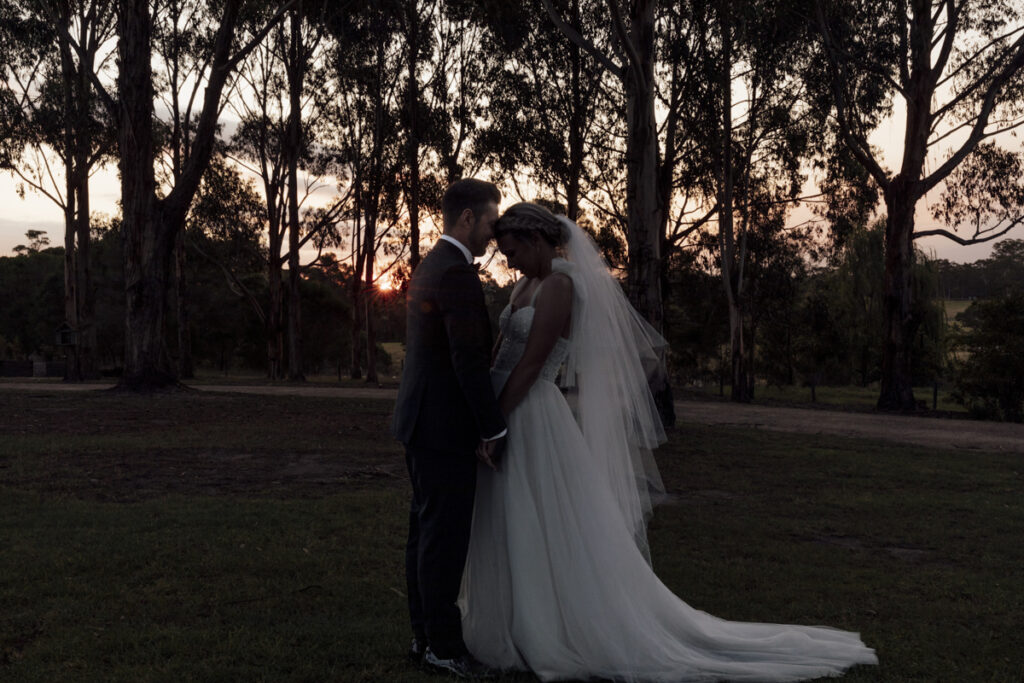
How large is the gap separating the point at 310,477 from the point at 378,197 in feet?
89.0

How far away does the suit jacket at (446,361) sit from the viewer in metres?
3.46

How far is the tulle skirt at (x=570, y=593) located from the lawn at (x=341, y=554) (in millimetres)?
235

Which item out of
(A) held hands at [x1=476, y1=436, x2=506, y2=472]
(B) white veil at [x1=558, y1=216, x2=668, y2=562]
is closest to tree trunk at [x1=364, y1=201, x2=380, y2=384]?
(B) white veil at [x1=558, y1=216, x2=668, y2=562]

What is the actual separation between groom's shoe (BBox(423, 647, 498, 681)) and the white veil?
3.18 feet

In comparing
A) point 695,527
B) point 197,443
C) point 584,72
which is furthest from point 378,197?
point 695,527

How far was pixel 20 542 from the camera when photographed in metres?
5.80

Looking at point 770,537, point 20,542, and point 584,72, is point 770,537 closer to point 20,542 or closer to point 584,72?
point 20,542

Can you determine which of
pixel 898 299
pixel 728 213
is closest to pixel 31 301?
pixel 728 213

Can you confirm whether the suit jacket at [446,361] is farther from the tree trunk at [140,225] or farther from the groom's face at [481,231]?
the tree trunk at [140,225]

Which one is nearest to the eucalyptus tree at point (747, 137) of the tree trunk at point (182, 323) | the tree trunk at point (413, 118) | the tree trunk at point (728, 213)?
the tree trunk at point (728, 213)

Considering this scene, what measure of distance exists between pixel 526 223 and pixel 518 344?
530mm

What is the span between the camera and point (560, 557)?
379 centimetres

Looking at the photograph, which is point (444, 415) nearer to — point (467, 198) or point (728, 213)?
point (467, 198)

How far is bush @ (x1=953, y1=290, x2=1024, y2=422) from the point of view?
20578 mm
